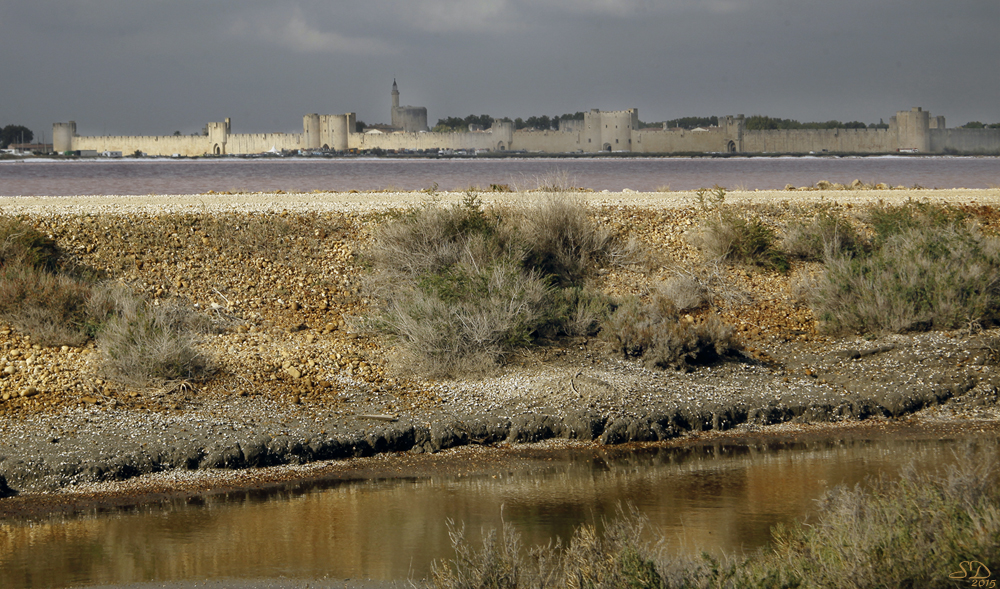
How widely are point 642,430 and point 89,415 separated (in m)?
4.26

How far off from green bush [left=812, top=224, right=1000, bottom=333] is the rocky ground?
0.68 ft

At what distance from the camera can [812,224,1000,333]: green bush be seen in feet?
29.0

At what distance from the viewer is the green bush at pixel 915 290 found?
348 inches

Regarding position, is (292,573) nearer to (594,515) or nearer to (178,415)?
(594,515)

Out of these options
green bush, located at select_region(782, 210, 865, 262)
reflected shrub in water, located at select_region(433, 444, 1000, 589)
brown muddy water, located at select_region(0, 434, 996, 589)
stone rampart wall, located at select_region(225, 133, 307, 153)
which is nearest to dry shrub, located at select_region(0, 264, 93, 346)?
brown muddy water, located at select_region(0, 434, 996, 589)

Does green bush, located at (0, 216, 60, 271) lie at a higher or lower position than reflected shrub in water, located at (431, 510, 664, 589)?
higher

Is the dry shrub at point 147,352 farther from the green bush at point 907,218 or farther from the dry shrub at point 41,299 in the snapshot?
the green bush at point 907,218

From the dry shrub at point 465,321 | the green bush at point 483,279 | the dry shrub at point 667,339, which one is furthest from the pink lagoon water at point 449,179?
the dry shrub at point 667,339

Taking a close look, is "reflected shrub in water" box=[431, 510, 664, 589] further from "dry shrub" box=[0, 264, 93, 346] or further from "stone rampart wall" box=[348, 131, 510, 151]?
"stone rampart wall" box=[348, 131, 510, 151]

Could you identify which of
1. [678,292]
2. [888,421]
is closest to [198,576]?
[888,421]

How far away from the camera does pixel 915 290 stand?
8.96m

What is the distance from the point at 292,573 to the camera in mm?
4766

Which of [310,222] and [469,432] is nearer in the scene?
[469,432]

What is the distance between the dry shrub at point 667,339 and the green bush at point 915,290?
140cm
